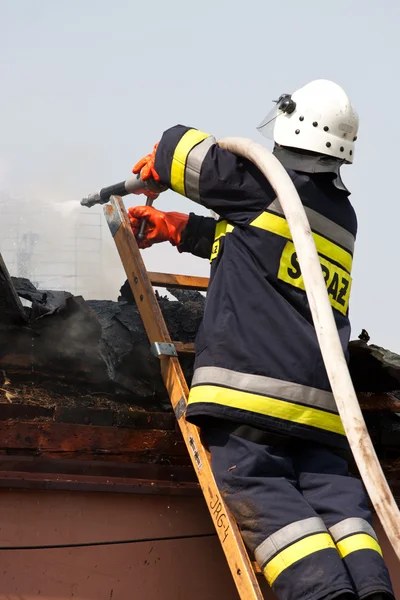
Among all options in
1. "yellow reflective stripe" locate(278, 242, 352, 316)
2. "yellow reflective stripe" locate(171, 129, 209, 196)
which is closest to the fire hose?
"yellow reflective stripe" locate(171, 129, 209, 196)

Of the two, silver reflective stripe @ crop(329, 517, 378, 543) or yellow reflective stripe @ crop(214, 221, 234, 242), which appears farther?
yellow reflective stripe @ crop(214, 221, 234, 242)

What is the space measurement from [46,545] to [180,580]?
0.57 meters

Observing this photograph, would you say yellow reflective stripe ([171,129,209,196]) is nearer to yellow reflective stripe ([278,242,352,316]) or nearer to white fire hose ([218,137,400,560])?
white fire hose ([218,137,400,560])

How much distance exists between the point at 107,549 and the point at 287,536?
0.77m

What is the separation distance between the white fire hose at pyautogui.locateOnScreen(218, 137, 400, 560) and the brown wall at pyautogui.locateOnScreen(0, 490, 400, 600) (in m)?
1.07

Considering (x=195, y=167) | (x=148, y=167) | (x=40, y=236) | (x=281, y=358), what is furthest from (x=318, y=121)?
(x=40, y=236)

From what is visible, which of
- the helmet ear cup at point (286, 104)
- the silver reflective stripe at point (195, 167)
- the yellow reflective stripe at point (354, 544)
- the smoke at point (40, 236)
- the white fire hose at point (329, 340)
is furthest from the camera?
the smoke at point (40, 236)

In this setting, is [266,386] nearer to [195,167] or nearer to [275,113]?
[195,167]

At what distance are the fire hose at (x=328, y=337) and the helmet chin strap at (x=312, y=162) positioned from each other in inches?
10.6

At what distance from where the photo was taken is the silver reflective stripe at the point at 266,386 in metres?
2.91

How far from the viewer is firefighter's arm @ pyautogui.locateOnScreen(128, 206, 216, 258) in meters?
3.73

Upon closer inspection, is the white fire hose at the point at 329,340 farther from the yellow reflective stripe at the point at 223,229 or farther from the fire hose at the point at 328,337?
the yellow reflective stripe at the point at 223,229

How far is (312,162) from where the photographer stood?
3.22 m

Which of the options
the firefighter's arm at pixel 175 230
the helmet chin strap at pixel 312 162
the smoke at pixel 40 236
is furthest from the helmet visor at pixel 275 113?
the smoke at pixel 40 236
